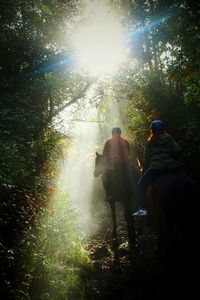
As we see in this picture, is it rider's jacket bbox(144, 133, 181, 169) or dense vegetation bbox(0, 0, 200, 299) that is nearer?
dense vegetation bbox(0, 0, 200, 299)

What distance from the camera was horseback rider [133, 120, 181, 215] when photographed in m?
7.94

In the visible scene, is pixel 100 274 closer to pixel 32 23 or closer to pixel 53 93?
pixel 53 93

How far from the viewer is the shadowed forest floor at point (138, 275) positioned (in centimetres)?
635

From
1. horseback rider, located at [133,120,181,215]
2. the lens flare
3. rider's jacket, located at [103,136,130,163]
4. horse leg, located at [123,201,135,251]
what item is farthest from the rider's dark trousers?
the lens flare

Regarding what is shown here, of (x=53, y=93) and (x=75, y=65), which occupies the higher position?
(x=75, y=65)

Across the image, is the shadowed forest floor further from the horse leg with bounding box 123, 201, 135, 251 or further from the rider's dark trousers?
the rider's dark trousers

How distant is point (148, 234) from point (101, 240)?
4.66ft

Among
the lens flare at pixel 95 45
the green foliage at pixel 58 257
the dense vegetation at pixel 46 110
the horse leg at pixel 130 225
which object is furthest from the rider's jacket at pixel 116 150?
the lens flare at pixel 95 45

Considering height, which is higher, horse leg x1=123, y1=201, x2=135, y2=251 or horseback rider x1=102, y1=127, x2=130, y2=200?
horseback rider x1=102, y1=127, x2=130, y2=200

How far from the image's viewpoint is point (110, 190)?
10805 mm

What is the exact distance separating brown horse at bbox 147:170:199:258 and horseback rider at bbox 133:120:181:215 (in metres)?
0.25

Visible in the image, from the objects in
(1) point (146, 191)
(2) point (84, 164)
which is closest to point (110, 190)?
(1) point (146, 191)

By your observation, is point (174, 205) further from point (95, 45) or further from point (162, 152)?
point (95, 45)

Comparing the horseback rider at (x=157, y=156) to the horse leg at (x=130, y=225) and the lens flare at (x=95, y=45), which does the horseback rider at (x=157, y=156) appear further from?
the lens flare at (x=95, y=45)
